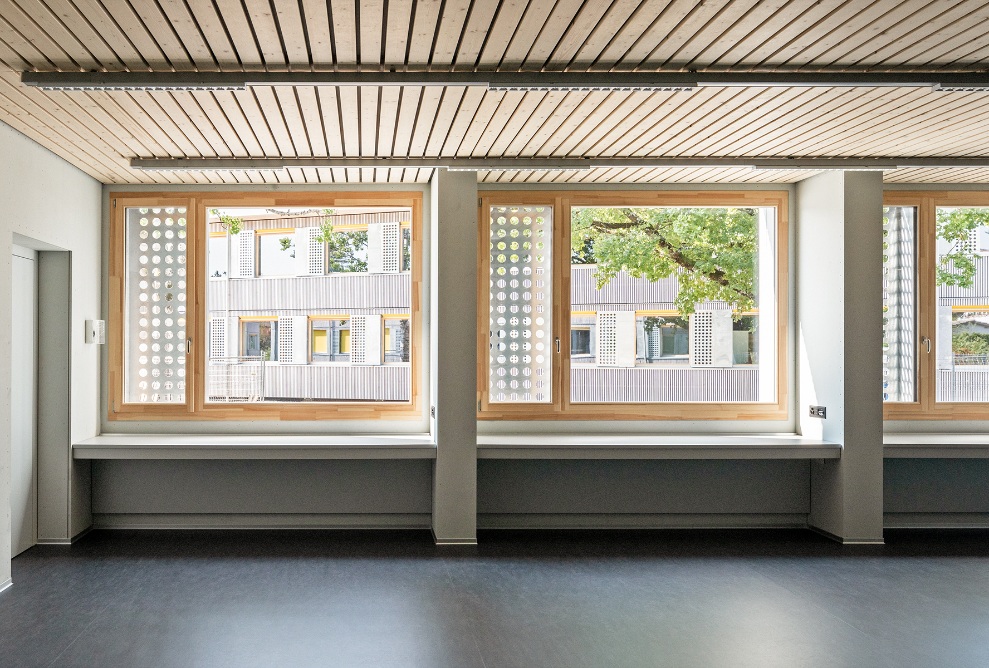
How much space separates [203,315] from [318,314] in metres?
0.94

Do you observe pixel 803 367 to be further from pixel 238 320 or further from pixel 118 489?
pixel 118 489

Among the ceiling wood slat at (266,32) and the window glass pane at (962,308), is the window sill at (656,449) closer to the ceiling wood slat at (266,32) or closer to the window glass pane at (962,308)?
the window glass pane at (962,308)

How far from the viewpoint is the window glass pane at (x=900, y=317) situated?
6.57 m

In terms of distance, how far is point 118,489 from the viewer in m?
6.20

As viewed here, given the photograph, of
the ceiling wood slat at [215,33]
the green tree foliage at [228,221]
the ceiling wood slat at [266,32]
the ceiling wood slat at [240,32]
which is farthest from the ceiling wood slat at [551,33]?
the green tree foliage at [228,221]

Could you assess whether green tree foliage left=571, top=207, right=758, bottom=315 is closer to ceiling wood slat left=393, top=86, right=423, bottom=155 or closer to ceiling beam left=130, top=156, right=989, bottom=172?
ceiling beam left=130, top=156, right=989, bottom=172

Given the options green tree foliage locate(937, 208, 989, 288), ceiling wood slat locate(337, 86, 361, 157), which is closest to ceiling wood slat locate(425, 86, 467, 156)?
ceiling wood slat locate(337, 86, 361, 157)

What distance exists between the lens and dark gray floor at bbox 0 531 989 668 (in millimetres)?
3795

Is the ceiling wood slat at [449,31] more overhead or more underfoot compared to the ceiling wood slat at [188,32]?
more overhead

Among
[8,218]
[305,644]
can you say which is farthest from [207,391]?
[305,644]

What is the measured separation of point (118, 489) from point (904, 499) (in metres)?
6.42

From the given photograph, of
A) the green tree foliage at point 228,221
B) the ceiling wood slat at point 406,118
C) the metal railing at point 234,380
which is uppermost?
the ceiling wood slat at point 406,118

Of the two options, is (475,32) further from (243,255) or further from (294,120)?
(243,255)

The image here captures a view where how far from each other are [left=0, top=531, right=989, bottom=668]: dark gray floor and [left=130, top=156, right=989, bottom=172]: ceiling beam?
9.13 ft
